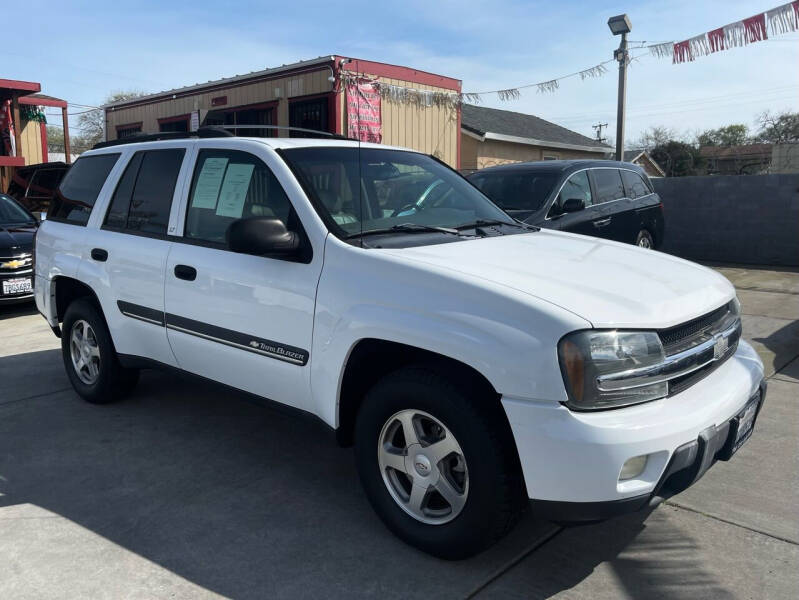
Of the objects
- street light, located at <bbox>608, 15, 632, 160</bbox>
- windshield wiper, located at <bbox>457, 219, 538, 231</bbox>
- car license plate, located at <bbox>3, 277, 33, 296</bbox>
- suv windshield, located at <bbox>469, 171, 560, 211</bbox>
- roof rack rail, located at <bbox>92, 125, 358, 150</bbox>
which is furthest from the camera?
street light, located at <bbox>608, 15, 632, 160</bbox>

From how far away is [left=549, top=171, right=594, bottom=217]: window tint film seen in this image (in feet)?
25.0

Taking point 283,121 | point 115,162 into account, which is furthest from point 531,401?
point 283,121

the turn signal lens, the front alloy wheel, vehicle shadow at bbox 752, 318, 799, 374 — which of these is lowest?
vehicle shadow at bbox 752, 318, 799, 374

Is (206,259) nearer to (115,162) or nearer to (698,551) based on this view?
(115,162)

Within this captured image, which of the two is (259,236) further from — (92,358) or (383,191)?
(92,358)

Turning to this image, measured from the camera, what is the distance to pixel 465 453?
2674mm

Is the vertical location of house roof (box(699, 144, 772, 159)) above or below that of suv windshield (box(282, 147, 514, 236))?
above

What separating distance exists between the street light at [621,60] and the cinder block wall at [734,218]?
248 centimetres

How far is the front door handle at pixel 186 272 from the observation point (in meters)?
3.77

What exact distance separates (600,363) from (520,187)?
Result: 579cm

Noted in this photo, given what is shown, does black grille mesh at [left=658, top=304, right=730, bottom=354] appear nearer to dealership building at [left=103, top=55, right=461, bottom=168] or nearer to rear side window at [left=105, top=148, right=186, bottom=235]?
rear side window at [left=105, top=148, right=186, bottom=235]

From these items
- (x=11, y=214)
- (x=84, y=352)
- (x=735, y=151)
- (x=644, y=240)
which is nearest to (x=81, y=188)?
(x=84, y=352)

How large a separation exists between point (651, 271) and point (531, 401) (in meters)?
1.11

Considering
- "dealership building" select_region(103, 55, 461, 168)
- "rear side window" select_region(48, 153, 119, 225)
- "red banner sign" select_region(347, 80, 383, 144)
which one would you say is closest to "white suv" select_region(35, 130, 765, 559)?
"rear side window" select_region(48, 153, 119, 225)
